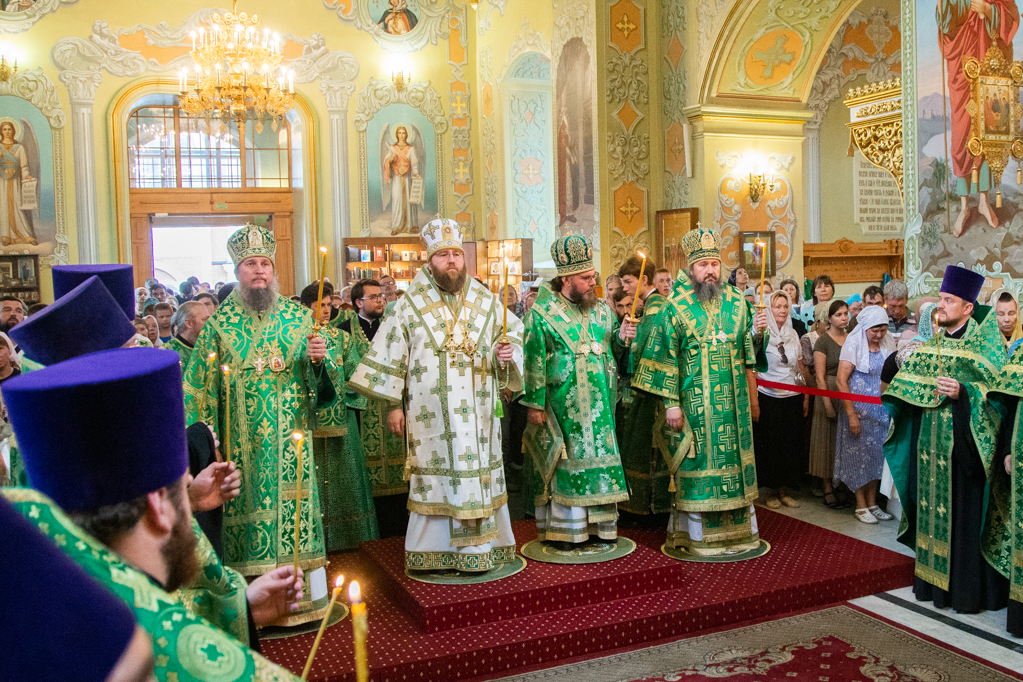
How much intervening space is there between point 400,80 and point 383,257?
2.83 m

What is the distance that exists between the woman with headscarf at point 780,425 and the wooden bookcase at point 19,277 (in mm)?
10817

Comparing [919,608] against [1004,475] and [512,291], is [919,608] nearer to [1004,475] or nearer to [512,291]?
[1004,475]

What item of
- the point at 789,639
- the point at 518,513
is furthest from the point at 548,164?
the point at 789,639

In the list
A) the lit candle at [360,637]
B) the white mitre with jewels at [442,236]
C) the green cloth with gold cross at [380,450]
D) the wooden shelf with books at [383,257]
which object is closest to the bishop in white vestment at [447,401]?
the white mitre with jewels at [442,236]

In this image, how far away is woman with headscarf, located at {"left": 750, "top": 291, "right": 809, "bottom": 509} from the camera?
6.54 metres

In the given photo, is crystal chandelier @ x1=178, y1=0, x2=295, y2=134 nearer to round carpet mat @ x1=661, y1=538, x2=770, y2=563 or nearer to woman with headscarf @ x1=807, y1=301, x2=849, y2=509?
woman with headscarf @ x1=807, y1=301, x2=849, y2=509

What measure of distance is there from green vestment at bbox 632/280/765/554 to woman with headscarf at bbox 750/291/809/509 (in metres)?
1.34

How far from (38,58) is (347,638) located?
1221cm

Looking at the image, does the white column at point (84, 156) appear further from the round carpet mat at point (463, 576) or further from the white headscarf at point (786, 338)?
the round carpet mat at point (463, 576)

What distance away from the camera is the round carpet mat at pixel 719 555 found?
5.11 metres

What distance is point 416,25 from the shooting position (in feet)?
49.2

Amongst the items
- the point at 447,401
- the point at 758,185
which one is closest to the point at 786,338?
the point at 447,401

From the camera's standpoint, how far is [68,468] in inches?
47.1

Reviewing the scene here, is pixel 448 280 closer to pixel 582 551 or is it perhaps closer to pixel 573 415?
pixel 573 415
